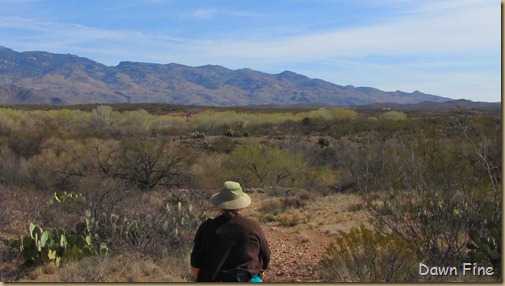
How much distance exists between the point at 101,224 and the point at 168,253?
159cm

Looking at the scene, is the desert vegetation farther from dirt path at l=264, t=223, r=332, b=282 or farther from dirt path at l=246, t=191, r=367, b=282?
dirt path at l=264, t=223, r=332, b=282

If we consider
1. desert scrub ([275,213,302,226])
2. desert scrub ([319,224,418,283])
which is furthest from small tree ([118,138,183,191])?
desert scrub ([319,224,418,283])

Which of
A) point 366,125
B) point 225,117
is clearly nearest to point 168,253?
point 366,125

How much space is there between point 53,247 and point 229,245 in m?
5.04

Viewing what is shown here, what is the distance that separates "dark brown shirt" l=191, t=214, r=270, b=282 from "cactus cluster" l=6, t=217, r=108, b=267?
435 cm

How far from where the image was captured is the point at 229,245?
449 centimetres

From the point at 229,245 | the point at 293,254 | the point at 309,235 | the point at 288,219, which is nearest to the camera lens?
the point at 229,245

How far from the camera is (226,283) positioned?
454 cm

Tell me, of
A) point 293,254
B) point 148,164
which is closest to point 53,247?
point 293,254

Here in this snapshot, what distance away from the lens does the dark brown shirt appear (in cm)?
450

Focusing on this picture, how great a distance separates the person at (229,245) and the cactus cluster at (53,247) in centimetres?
437

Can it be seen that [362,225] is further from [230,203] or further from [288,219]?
[288,219]

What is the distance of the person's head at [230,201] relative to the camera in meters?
4.51

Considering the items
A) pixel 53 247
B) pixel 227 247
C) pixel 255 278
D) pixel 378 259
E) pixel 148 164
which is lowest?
pixel 148 164
